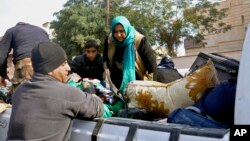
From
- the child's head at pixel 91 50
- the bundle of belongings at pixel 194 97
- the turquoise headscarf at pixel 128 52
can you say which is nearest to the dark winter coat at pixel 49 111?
the bundle of belongings at pixel 194 97

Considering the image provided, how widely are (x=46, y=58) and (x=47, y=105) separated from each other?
12.7 inches

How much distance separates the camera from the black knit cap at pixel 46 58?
2797mm

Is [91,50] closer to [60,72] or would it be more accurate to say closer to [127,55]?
[127,55]

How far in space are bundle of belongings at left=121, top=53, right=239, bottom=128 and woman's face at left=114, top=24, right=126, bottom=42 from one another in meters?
0.98

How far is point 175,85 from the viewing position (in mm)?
3008

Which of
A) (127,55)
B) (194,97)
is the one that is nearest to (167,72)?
(127,55)

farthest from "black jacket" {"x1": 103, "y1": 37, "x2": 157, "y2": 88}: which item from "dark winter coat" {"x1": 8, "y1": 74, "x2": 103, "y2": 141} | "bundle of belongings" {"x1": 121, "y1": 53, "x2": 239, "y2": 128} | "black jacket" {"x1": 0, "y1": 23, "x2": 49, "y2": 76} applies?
"dark winter coat" {"x1": 8, "y1": 74, "x2": 103, "y2": 141}

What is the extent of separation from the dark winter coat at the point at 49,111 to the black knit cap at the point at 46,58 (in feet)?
0.24

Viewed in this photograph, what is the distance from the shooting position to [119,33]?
13.6ft

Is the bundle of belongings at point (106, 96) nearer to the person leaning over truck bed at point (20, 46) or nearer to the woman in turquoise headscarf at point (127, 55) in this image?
the woman in turquoise headscarf at point (127, 55)

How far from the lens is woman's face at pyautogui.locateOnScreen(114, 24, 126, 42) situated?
413 cm

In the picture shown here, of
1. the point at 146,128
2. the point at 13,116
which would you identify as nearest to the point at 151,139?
the point at 146,128

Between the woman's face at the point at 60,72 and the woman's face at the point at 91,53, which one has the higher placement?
the woman's face at the point at 91,53

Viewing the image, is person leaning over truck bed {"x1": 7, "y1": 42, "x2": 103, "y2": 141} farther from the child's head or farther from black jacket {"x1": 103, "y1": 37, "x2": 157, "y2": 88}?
the child's head
